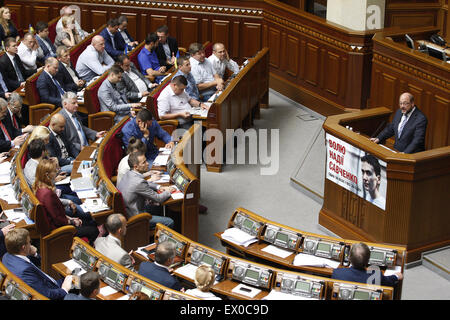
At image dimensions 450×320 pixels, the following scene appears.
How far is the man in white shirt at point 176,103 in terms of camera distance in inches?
348

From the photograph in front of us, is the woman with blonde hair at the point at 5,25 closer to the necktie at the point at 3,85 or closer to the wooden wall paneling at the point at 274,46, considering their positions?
the necktie at the point at 3,85

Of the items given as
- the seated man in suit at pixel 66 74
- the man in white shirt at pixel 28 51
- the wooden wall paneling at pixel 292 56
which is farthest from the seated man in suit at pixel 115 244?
the wooden wall paneling at pixel 292 56

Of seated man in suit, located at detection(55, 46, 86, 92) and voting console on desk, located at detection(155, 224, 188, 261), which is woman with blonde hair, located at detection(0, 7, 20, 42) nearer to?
seated man in suit, located at detection(55, 46, 86, 92)

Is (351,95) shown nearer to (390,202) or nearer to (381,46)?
(381,46)

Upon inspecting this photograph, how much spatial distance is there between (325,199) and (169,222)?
1.81 m

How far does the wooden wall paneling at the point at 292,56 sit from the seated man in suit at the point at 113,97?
3.05 metres

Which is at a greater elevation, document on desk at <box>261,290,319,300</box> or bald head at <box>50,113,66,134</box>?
bald head at <box>50,113,66,134</box>

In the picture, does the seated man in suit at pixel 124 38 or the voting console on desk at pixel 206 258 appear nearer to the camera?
the voting console on desk at pixel 206 258

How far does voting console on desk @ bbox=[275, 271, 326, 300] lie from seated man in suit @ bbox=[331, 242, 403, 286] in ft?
0.61

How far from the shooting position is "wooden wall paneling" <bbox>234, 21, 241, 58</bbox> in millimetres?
12273

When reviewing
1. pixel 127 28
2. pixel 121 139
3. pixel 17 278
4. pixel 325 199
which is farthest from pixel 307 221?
pixel 127 28

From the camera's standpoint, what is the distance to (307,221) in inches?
314

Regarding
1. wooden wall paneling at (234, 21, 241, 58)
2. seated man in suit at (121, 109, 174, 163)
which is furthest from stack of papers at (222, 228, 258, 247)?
wooden wall paneling at (234, 21, 241, 58)

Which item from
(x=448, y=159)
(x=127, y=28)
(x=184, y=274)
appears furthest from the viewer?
(x=127, y=28)
